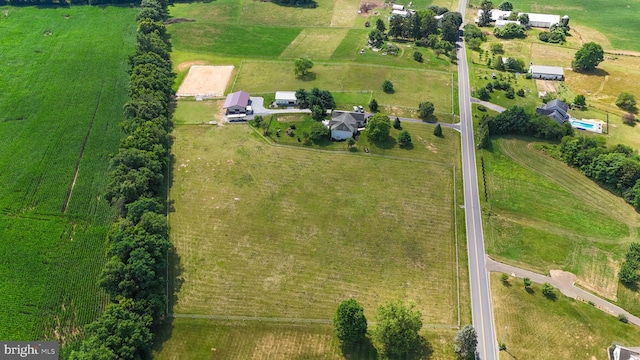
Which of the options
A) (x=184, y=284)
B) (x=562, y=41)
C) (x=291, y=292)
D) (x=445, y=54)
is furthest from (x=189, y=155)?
(x=562, y=41)

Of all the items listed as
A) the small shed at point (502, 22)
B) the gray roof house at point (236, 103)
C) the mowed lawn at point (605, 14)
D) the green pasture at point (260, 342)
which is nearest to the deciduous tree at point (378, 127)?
the gray roof house at point (236, 103)

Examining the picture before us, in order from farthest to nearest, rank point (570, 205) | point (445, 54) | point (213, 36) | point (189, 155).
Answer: point (213, 36) → point (445, 54) → point (189, 155) → point (570, 205)

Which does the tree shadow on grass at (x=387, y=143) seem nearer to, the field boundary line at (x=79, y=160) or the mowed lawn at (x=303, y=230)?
the mowed lawn at (x=303, y=230)

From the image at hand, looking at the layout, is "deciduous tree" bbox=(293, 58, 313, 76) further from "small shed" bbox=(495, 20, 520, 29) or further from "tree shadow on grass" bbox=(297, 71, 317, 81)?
"small shed" bbox=(495, 20, 520, 29)

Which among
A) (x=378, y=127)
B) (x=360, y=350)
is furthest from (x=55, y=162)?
(x=360, y=350)

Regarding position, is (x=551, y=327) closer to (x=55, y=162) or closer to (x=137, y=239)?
(x=137, y=239)

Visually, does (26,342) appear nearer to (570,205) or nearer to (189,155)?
(189,155)
